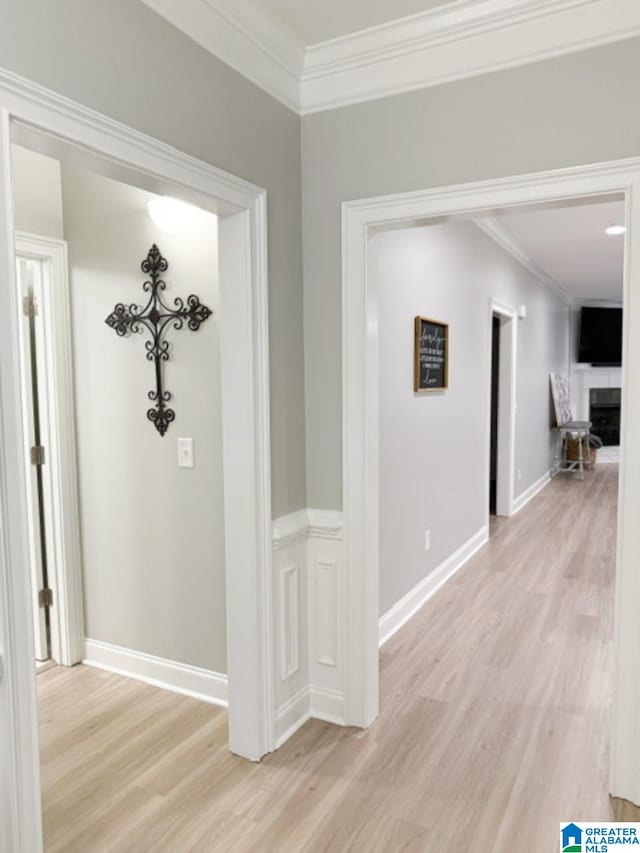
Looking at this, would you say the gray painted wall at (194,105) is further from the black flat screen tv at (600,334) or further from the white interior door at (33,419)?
the black flat screen tv at (600,334)

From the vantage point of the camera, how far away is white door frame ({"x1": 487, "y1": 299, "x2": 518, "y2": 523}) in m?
6.02

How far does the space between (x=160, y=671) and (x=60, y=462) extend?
1.11 meters

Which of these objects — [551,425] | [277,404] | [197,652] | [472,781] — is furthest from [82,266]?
[551,425]

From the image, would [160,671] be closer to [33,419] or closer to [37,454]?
[37,454]

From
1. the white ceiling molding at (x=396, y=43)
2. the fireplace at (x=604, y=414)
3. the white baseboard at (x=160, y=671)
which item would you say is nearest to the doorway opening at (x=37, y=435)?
the white baseboard at (x=160, y=671)

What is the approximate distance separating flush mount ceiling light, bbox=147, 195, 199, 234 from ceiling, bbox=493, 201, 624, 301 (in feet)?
6.39

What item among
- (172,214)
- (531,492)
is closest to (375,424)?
(172,214)

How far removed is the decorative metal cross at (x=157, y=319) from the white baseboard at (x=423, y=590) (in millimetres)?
1631

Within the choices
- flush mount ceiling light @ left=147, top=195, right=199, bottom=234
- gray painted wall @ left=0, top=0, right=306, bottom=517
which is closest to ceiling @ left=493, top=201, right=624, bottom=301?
gray painted wall @ left=0, top=0, right=306, bottom=517

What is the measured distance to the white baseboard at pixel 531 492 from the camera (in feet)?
21.4

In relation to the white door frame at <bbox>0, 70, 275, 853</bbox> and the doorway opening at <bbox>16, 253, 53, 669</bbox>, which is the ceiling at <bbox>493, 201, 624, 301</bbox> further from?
the doorway opening at <bbox>16, 253, 53, 669</bbox>

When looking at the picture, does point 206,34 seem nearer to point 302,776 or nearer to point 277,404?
point 277,404

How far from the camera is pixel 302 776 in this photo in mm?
2225

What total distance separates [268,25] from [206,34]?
30cm
